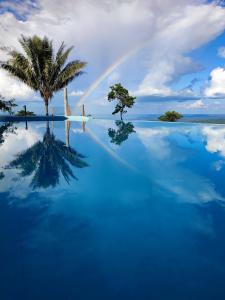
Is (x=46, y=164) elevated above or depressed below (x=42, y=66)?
below

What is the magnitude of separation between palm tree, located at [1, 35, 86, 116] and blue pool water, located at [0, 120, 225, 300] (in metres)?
13.6

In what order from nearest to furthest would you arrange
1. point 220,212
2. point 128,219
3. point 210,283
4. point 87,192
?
1. point 210,283
2. point 128,219
3. point 220,212
4. point 87,192

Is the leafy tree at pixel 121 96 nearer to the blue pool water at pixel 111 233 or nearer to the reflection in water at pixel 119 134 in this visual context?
the reflection in water at pixel 119 134

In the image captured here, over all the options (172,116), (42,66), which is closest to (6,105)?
(42,66)

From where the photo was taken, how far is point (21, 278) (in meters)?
1.64

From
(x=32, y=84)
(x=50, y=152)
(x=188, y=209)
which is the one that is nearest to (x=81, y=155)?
(x=50, y=152)

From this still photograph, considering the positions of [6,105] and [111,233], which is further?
[6,105]

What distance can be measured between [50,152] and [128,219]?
4.53m

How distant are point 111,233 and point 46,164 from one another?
3242 mm

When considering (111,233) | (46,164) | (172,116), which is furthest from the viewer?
(172,116)

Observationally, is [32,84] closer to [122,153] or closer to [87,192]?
[122,153]

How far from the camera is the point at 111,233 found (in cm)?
232

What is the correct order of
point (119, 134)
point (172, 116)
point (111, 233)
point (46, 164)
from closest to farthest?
point (111, 233)
point (46, 164)
point (119, 134)
point (172, 116)

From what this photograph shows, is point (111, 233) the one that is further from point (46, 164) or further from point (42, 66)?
point (42, 66)
